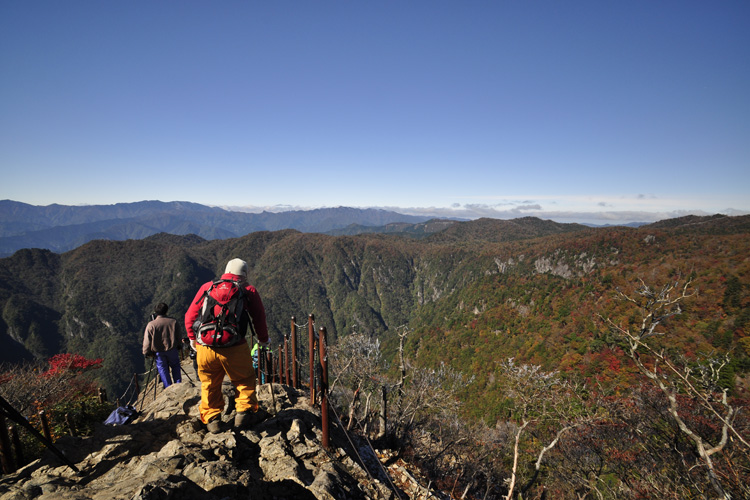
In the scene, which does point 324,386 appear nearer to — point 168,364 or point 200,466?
point 200,466

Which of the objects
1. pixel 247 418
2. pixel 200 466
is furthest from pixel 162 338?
pixel 200 466

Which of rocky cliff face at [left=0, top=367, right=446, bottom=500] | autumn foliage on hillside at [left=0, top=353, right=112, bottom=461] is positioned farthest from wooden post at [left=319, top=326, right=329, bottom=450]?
autumn foliage on hillside at [left=0, top=353, right=112, bottom=461]

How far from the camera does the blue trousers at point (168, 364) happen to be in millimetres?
7949

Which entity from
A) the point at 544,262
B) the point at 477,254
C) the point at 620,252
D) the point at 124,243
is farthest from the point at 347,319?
the point at 124,243

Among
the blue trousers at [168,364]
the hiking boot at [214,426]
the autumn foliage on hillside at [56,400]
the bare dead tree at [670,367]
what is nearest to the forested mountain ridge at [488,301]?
the bare dead tree at [670,367]

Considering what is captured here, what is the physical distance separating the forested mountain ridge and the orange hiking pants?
337 inches

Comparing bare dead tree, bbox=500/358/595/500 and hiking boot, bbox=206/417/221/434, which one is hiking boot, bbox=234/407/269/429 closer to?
hiking boot, bbox=206/417/221/434

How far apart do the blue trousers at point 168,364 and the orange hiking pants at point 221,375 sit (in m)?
3.74

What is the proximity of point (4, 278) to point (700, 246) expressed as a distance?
856ft

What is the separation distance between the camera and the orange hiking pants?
188 inches

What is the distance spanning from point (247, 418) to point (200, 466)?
1.32m

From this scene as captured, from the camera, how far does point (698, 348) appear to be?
3528 centimetres

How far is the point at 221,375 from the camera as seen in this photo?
504cm

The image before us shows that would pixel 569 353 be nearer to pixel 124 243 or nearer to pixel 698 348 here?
pixel 698 348
